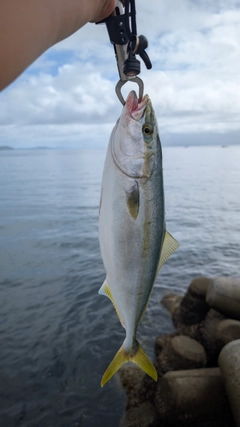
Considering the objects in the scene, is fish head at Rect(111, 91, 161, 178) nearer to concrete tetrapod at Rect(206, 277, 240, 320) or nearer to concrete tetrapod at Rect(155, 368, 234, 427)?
concrete tetrapod at Rect(155, 368, 234, 427)

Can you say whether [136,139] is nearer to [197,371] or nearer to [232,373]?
[232,373]

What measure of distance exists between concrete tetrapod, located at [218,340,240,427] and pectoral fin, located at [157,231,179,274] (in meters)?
3.22

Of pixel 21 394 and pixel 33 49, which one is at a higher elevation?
pixel 33 49

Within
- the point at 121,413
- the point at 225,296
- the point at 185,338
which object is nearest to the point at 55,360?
the point at 121,413

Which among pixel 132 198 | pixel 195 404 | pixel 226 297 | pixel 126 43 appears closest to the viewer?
pixel 132 198

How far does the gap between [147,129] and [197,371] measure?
4.82 metres

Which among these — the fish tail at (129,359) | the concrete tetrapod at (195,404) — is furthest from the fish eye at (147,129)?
the concrete tetrapod at (195,404)

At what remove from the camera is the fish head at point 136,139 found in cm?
242

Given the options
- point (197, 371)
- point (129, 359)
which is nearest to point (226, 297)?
point (197, 371)

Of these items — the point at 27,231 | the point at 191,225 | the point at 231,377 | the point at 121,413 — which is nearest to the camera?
the point at 231,377

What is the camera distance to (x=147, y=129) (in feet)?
8.13

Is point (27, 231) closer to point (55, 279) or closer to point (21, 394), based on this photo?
point (55, 279)

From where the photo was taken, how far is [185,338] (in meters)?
7.03

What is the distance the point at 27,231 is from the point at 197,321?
1338 cm
